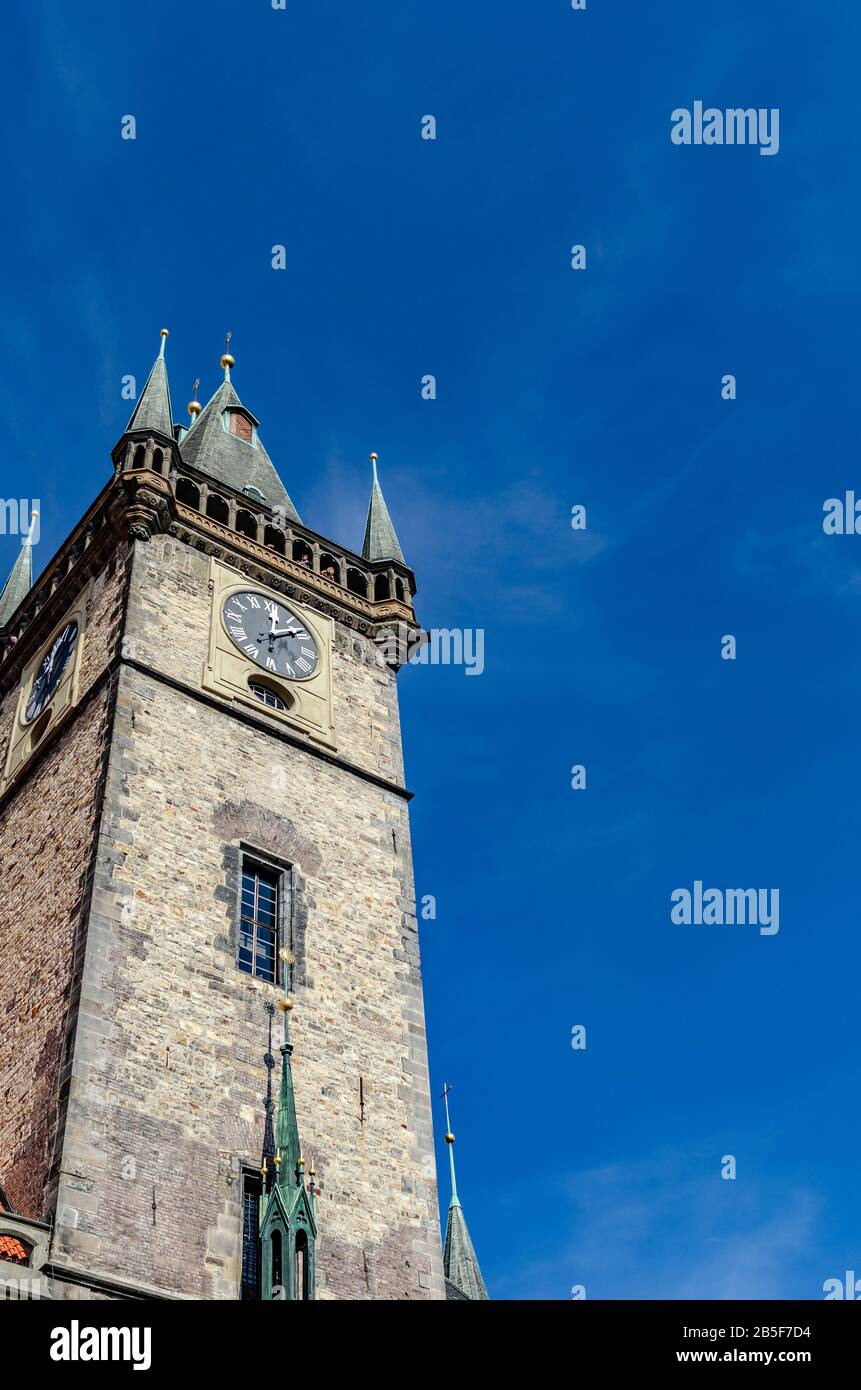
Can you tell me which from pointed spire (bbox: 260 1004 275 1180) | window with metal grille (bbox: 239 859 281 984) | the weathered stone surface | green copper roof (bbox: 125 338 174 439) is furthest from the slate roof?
pointed spire (bbox: 260 1004 275 1180)

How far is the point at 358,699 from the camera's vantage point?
28812 millimetres

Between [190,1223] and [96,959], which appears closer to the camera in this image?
[190,1223]

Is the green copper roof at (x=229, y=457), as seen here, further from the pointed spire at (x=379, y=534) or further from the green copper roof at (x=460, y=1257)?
the green copper roof at (x=460, y=1257)

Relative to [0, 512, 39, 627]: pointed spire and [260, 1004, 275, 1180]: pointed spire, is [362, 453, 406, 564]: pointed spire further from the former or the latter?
[260, 1004, 275, 1180]: pointed spire

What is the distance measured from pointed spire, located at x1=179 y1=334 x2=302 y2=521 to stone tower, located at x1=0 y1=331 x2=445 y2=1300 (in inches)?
99.7

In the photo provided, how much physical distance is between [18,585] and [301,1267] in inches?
749

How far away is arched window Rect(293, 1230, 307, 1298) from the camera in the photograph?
61.7ft

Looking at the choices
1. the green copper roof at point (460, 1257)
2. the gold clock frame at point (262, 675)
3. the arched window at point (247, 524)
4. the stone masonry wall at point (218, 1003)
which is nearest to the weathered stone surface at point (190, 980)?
the stone masonry wall at point (218, 1003)

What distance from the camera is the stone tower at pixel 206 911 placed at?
19047mm

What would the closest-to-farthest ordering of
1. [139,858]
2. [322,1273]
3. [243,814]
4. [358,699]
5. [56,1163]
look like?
[56,1163] < [322,1273] < [139,858] < [243,814] < [358,699]

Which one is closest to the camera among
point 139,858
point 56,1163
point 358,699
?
point 56,1163
